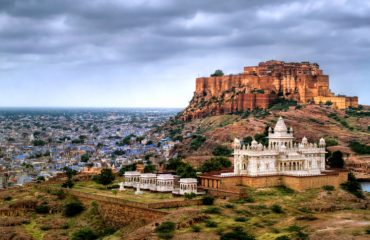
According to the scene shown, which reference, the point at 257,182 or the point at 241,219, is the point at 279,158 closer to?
the point at 257,182

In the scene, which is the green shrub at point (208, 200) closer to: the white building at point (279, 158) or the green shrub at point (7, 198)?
the white building at point (279, 158)

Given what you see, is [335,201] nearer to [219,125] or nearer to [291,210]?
[291,210]

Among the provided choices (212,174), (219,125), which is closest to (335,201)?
(212,174)

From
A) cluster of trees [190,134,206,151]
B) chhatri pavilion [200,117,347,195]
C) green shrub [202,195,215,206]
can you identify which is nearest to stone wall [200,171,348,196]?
chhatri pavilion [200,117,347,195]

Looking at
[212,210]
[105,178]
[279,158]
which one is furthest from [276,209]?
[105,178]

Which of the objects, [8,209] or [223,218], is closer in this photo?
[223,218]

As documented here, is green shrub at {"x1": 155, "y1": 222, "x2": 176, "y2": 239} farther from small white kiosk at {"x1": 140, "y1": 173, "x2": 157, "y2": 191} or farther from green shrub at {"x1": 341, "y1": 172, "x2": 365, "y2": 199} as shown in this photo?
green shrub at {"x1": 341, "y1": 172, "x2": 365, "y2": 199}
